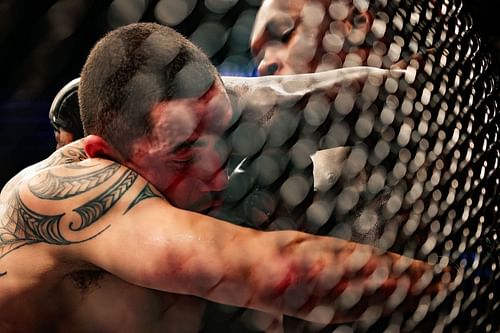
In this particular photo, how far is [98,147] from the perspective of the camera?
0.77 metres

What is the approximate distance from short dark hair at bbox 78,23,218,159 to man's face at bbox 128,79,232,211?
1cm

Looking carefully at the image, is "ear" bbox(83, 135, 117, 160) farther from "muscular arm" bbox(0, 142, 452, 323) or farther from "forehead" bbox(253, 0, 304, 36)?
"forehead" bbox(253, 0, 304, 36)

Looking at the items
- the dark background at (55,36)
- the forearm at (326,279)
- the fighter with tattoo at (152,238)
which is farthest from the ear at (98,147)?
the forearm at (326,279)

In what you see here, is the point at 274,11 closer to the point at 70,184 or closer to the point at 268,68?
the point at 268,68

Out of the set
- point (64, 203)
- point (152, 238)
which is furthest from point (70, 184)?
point (152, 238)

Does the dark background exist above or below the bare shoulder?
above

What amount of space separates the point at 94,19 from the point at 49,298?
1.33 feet

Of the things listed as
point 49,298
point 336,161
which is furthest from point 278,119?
point 49,298

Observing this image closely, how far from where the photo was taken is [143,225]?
26.8 inches

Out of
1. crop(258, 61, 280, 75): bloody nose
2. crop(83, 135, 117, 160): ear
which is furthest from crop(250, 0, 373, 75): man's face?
crop(83, 135, 117, 160): ear

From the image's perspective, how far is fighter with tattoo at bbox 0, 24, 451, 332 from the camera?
2.12 ft

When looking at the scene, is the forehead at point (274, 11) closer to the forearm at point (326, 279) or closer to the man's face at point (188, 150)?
the man's face at point (188, 150)

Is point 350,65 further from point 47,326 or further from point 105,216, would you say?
point 47,326

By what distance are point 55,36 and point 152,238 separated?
0.25 m
